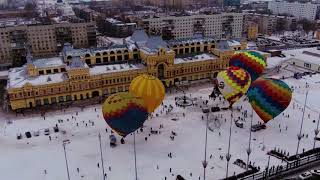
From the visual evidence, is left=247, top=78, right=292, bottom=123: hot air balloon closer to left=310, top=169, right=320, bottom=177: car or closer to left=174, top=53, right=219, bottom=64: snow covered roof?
left=310, top=169, right=320, bottom=177: car

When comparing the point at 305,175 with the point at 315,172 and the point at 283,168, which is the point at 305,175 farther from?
the point at 283,168

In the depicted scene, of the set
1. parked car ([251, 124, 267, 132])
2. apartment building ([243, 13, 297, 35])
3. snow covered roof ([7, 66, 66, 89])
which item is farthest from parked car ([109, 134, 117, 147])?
apartment building ([243, 13, 297, 35])

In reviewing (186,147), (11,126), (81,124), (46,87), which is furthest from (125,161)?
(46,87)

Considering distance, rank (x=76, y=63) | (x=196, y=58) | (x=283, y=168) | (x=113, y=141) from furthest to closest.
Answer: (x=196, y=58) → (x=76, y=63) → (x=113, y=141) → (x=283, y=168)

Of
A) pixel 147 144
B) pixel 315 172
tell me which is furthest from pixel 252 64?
pixel 315 172

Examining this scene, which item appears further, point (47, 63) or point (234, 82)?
point (47, 63)
